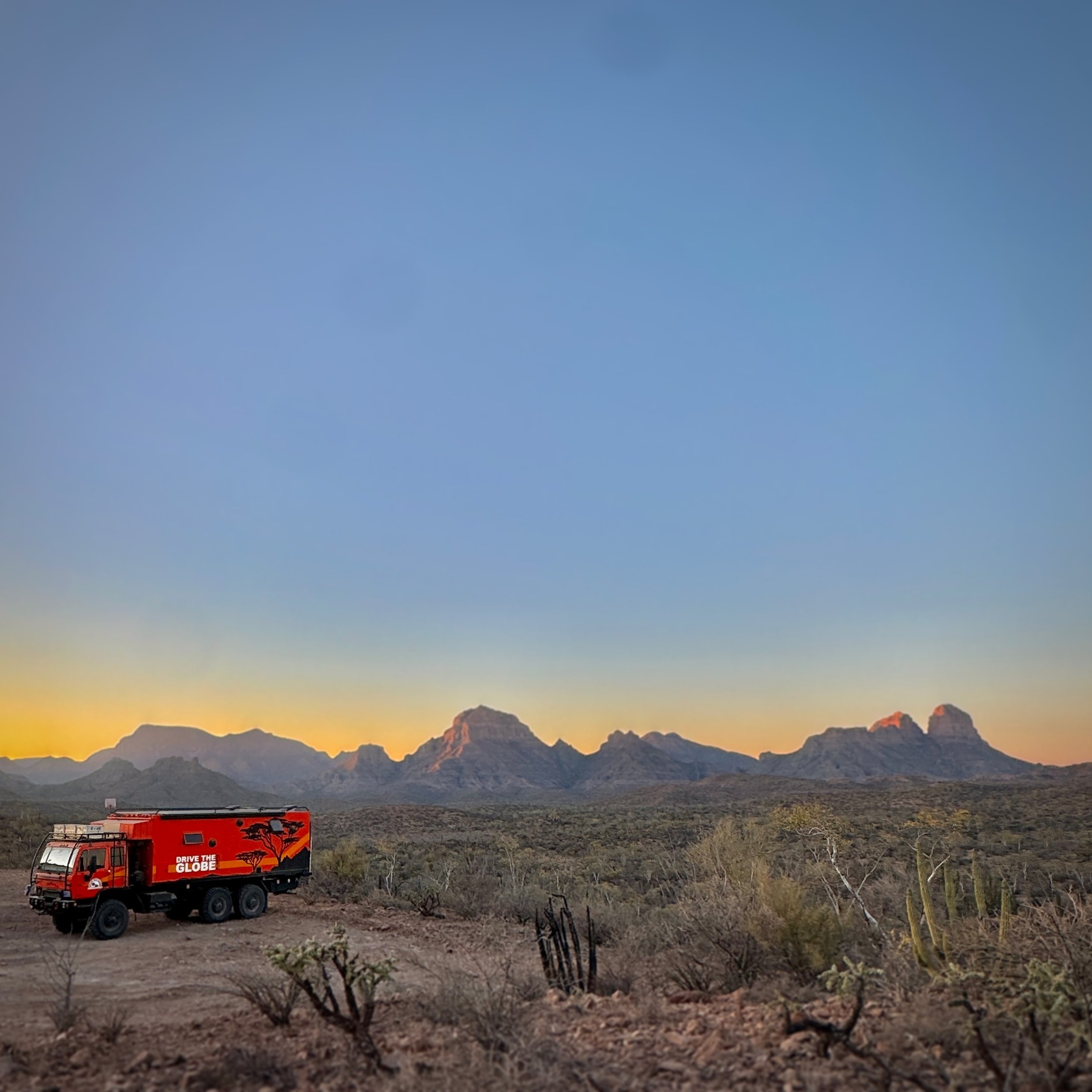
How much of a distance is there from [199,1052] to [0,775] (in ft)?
437

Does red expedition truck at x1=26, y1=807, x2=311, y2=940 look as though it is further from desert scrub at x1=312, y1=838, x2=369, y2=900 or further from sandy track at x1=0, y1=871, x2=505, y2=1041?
desert scrub at x1=312, y1=838, x2=369, y2=900

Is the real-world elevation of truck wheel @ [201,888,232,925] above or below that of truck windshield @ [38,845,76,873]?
below

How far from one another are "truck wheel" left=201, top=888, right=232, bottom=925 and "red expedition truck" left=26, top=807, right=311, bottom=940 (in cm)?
2

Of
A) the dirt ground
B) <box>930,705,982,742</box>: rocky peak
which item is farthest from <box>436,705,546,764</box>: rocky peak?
the dirt ground

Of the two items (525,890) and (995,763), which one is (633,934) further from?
(995,763)

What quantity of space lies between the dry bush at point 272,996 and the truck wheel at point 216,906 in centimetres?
908

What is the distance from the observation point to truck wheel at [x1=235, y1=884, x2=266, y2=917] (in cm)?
1869

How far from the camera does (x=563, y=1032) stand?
764 centimetres

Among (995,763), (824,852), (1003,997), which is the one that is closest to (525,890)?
(824,852)

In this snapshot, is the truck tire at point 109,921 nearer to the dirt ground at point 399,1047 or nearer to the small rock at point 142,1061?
the dirt ground at point 399,1047

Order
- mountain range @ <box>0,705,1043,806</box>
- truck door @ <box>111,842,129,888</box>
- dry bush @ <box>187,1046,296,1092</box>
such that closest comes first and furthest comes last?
dry bush @ <box>187,1046,296,1092</box>
truck door @ <box>111,842,129,888</box>
mountain range @ <box>0,705,1043,806</box>

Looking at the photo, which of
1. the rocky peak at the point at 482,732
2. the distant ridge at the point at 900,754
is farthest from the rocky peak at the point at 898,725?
the rocky peak at the point at 482,732

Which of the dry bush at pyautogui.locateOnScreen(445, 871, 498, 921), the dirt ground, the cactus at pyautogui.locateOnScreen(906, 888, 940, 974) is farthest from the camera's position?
the dry bush at pyautogui.locateOnScreen(445, 871, 498, 921)

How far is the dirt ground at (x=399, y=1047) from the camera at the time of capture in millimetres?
6207
